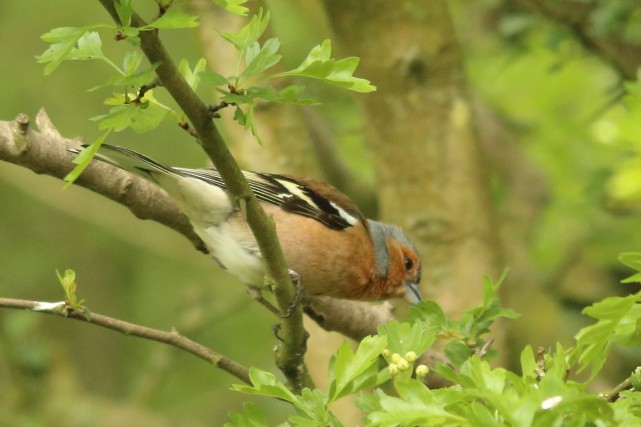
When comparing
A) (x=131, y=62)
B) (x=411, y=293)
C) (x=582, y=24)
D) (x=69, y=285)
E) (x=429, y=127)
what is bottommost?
(x=69, y=285)

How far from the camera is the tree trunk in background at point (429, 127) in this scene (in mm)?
5648

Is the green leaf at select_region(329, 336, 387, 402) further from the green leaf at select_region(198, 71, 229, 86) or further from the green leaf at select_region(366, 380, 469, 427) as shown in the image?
the green leaf at select_region(198, 71, 229, 86)

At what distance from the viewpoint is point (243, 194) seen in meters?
2.55

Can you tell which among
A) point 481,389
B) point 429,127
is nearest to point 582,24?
point 429,127

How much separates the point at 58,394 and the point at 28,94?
293cm

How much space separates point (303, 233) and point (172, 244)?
397 cm

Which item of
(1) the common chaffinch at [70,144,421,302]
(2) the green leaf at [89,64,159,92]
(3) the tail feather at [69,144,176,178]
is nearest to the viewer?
(2) the green leaf at [89,64,159,92]

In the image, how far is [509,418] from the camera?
75.0 inches

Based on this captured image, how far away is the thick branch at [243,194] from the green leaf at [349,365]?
468 millimetres

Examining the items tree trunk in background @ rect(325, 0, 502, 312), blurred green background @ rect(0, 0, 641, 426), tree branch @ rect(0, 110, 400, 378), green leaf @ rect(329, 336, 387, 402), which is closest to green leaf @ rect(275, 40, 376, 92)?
green leaf @ rect(329, 336, 387, 402)

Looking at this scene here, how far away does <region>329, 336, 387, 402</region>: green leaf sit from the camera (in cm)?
240

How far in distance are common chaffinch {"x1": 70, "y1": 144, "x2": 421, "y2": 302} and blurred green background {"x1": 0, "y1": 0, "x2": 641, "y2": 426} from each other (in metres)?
1.38

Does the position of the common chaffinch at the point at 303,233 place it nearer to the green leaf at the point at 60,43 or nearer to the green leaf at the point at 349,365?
the green leaf at the point at 60,43

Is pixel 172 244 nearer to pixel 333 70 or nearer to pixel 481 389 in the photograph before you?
pixel 333 70
